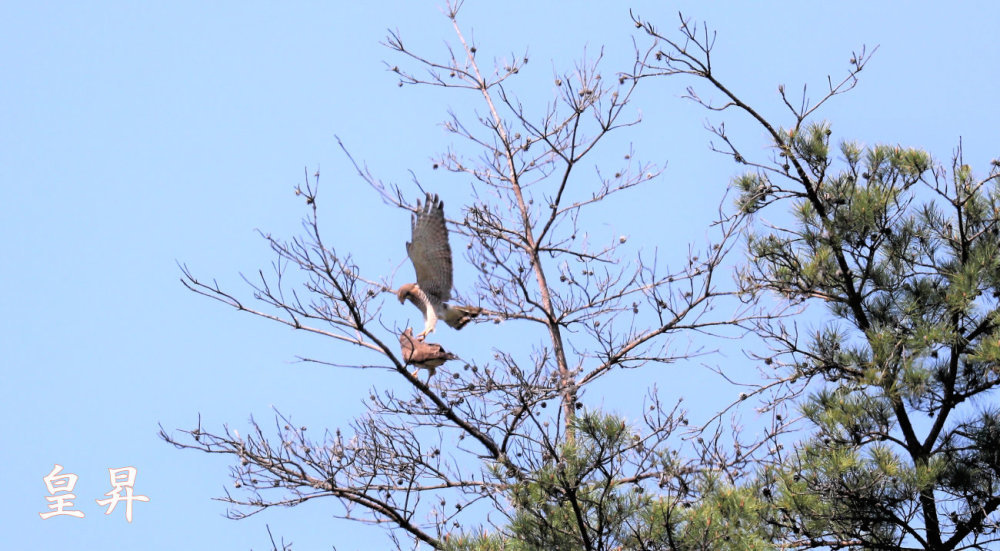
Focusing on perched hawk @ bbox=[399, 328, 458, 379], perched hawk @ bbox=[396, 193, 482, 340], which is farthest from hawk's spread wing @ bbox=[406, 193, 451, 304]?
perched hawk @ bbox=[399, 328, 458, 379]

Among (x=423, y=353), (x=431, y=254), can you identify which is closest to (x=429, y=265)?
(x=431, y=254)

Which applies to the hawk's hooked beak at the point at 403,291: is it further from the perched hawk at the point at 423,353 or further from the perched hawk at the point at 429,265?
the perched hawk at the point at 423,353

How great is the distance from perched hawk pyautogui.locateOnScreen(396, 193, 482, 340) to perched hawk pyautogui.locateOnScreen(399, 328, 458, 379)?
0.34 ft

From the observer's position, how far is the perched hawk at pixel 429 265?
7.75 m

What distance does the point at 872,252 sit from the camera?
27.2ft

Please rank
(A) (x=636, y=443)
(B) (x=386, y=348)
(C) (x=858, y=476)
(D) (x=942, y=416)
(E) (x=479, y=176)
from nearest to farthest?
(B) (x=386, y=348)
(A) (x=636, y=443)
(C) (x=858, y=476)
(D) (x=942, y=416)
(E) (x=479, y=176)

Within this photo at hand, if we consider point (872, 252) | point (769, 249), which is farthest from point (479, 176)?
point (872, 252)

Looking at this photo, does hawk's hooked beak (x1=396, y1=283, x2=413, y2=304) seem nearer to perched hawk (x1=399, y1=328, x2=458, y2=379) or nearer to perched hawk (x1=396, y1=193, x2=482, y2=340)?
perched hawk (x1=396, y1=193, x2=482, y2=340)

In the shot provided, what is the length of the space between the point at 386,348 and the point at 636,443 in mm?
1374

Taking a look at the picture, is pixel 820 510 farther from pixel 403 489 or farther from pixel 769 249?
pixel 403 489

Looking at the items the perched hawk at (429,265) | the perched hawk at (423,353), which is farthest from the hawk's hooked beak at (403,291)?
the perched hawk at (423,353)

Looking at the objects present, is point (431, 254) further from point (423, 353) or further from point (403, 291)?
point (423, 353)

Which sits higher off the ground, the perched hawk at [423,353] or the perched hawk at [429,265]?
the perched hawk at [429,265]

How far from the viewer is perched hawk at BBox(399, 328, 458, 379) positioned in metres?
7.52
